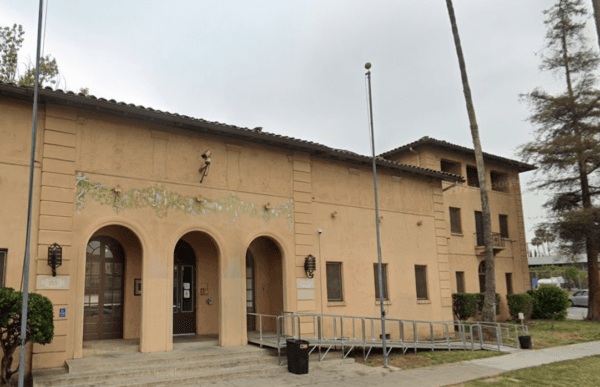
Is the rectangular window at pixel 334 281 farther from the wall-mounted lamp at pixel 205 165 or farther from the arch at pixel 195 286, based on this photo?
the wall-mounted lamp at pixel 205 165

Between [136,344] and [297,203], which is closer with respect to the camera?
[136,344]

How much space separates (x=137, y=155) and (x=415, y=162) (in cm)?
1571

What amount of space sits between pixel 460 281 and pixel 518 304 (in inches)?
169

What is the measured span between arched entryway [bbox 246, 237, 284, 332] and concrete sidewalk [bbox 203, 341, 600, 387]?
3623 millimetres

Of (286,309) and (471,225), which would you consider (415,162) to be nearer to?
(471,225)

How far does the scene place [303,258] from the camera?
15.4 m

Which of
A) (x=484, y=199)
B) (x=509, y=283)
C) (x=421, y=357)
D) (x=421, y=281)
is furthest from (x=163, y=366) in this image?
(x=509, y=283)

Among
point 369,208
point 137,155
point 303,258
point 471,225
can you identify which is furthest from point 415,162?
point 137,155

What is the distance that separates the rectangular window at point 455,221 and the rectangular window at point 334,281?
33.1ft

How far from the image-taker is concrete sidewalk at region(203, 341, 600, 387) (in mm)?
11047

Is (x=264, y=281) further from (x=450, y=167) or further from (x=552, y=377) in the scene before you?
(x=450, y=167)

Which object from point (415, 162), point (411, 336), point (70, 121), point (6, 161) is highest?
point (415, 162)

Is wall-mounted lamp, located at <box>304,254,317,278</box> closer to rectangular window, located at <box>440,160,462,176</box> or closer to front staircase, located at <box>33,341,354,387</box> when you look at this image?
front staircase, located at <box>33,341,354,387</box>

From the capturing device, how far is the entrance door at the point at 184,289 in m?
14.7
